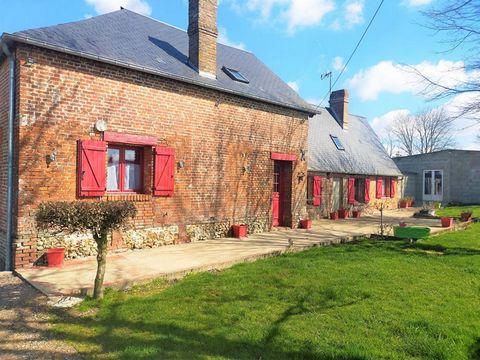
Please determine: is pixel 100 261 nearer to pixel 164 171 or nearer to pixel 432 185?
pixel 164 171

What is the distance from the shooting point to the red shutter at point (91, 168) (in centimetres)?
773

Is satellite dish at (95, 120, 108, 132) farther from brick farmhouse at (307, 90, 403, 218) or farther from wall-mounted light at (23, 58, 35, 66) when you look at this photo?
brick farmhouse at (307, 90, 403, 218)

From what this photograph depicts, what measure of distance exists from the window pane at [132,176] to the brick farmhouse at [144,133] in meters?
0.02

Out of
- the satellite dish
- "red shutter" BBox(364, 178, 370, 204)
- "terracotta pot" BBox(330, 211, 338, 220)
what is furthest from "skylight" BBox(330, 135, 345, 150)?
the satellite dish

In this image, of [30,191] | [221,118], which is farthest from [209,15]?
[30,191]

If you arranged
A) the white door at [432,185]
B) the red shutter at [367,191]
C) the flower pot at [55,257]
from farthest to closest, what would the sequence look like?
the white door at [432,185], the red shutter at [367,191], the flower pot at [55,257]

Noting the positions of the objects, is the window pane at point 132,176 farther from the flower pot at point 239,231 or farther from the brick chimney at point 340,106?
the brick chimney at point 340,106

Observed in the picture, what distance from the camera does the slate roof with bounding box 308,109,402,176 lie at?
18.1 meters

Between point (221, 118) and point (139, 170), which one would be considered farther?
point (221, 118)

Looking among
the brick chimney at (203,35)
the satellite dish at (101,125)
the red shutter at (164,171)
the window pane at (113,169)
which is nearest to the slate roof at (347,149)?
the brick chimney at (203,35)

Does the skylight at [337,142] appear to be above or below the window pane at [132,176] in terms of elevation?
above

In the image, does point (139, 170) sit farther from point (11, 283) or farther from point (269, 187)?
point (269, 187)

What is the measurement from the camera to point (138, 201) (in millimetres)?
8758

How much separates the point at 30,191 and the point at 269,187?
23.3 ft
